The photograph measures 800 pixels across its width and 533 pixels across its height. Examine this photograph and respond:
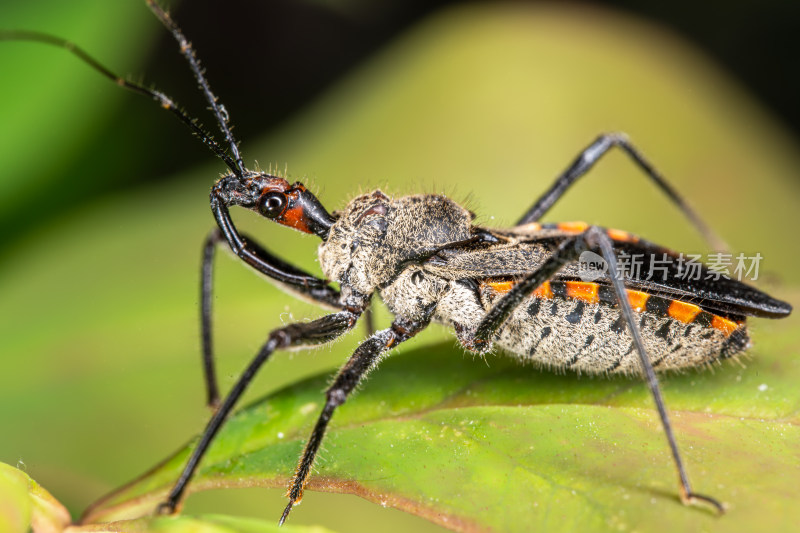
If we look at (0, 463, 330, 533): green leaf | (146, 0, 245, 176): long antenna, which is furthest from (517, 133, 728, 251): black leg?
(0, 463, 330, 533): green leaf

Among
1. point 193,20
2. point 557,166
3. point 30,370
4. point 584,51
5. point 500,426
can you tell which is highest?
point 584,51

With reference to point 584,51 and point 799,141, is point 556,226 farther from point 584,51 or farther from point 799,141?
point 799,141

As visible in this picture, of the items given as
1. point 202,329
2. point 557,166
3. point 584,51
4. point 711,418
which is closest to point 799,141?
point 584,51

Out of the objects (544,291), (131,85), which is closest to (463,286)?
(544,291)

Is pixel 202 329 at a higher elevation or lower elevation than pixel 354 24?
lower

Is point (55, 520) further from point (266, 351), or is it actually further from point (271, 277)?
point (271, 277)

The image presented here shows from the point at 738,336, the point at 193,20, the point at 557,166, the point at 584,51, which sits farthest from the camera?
the point at 193,20

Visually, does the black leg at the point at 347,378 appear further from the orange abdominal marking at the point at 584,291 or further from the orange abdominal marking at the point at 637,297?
the orange abdominal marking at the point at 637,297
